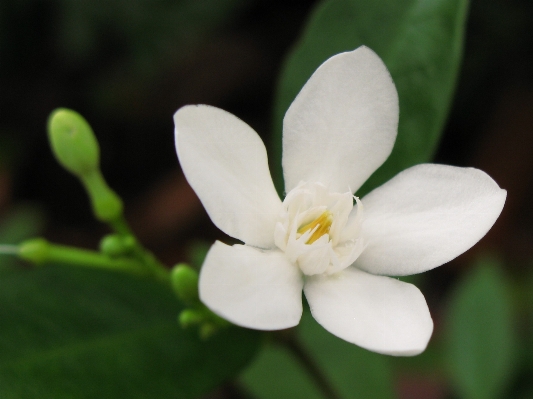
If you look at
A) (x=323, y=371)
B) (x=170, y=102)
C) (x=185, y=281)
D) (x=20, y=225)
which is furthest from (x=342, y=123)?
(x=170, y=102)

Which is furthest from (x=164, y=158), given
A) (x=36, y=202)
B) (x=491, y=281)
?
(x=491, y=281)

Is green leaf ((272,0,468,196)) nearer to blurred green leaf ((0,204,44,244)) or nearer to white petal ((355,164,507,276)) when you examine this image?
white petal ((355,164,507,276))

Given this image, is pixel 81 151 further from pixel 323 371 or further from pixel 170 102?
pixel 170 102

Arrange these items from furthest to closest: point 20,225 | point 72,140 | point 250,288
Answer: point 20,225 → point 72,140 → point 250,288

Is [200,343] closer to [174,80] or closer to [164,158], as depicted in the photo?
[164,158]

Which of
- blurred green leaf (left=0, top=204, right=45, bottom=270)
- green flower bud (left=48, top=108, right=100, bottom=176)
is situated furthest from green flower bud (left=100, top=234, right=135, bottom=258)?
blurred green leaf (left=0, top=204, right=45, bottom=270)

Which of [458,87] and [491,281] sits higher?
[458,87]

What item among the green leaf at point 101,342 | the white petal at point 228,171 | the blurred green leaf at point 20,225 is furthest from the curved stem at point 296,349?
the blurred green leaf at point 20,225
